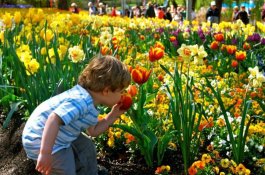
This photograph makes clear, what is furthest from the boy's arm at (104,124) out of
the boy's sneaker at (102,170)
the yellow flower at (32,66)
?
the yellow flower at (32,66)

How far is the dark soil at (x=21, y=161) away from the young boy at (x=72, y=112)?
603 millimetres

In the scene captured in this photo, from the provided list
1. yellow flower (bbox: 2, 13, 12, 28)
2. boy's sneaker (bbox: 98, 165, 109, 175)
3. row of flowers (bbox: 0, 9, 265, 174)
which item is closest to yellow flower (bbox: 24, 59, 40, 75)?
row of flowers (bbox: 0, 9, 265, 174)

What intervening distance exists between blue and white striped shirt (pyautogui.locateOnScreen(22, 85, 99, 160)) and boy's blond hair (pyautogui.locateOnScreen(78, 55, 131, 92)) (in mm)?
65

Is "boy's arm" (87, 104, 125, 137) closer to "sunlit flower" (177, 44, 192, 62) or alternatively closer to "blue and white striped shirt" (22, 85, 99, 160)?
"blue and white striped shirt" (22, 85, 99, 160)

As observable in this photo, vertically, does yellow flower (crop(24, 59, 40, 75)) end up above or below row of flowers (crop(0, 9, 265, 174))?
above

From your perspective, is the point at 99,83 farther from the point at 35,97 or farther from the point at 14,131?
the point at 14,131

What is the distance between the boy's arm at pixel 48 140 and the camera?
2232 mm

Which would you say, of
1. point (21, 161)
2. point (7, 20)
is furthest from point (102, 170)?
point (7, 20)

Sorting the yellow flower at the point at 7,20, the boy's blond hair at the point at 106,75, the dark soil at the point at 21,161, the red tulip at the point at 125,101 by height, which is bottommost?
the dark soil at the point at 21,161

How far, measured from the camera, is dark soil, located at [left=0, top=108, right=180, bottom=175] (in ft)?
10.1

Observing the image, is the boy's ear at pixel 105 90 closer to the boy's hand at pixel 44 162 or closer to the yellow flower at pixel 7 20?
the boy's hand at pixel 44 162

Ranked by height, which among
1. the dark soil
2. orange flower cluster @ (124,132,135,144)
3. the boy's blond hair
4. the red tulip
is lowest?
the dark soil

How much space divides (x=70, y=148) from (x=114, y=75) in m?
0.46

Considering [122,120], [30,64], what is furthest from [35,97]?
[122,120]
